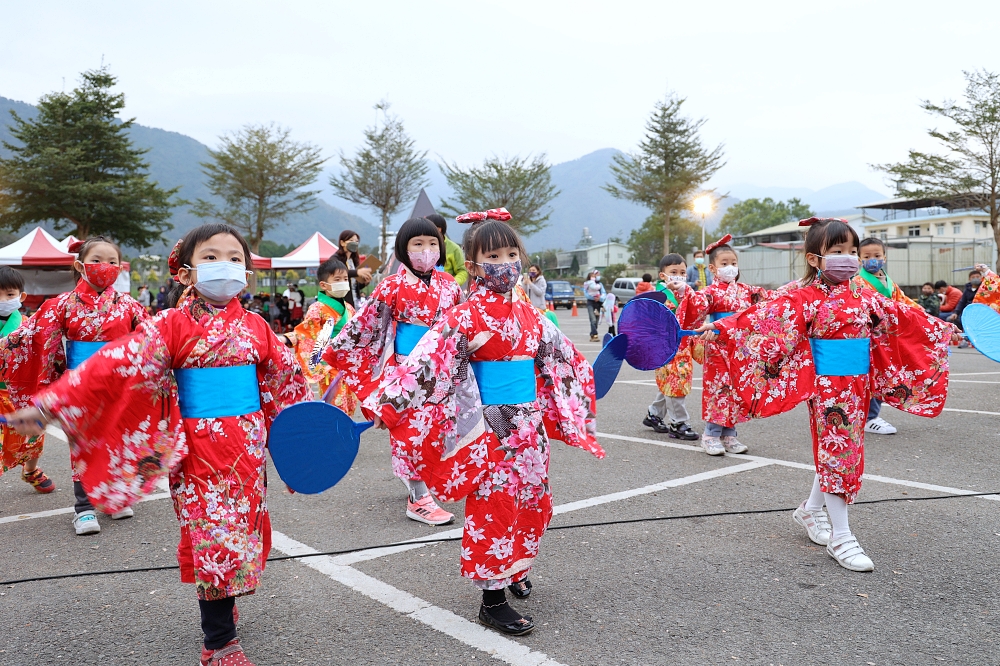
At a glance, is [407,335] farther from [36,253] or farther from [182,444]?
[36,253]

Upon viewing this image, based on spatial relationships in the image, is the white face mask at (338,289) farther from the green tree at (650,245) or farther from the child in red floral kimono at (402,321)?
the green tree at (650,245)

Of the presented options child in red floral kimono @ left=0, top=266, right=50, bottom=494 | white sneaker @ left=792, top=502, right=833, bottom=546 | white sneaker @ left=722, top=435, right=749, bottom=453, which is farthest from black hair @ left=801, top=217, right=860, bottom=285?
child in red floral kimono @ left=0, top=266, right=50, bottom=494

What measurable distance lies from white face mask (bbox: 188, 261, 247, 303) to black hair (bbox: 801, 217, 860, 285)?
2.95 metres

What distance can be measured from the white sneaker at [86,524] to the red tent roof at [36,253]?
15.8 metres

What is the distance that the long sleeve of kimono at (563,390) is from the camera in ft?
10.7

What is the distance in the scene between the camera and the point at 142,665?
2.78 meters

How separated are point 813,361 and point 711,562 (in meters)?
1.19

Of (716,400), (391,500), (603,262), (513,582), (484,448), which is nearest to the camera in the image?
(484,448)

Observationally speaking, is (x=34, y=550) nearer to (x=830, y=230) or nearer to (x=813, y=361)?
(x=813, y=361)

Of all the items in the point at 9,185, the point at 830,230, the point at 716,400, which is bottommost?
the point at 716,400

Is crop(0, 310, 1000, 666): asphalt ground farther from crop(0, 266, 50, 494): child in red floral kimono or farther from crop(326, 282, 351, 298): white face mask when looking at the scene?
crop(326, 282, 351, 298): white face mask

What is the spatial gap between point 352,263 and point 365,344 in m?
2.60

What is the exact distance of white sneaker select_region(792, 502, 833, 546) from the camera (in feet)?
12.9

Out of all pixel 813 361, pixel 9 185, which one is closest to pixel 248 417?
pixel 813 361
